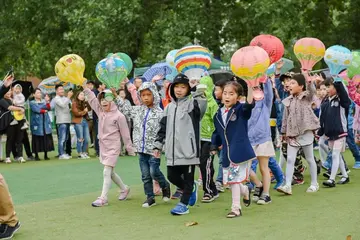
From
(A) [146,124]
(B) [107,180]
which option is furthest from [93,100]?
(B) [107,180]

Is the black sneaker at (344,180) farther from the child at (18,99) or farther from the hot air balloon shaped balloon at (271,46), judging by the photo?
the child at (18,99)

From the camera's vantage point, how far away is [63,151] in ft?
60.0

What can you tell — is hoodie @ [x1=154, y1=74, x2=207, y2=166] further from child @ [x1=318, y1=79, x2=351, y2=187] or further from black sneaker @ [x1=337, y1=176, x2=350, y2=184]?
black sneaker @ [x1=337, y1=176, x2=350, y2=184]

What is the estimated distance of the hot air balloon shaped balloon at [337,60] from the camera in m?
10.9

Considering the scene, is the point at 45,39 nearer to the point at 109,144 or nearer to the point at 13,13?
the point at 13,13

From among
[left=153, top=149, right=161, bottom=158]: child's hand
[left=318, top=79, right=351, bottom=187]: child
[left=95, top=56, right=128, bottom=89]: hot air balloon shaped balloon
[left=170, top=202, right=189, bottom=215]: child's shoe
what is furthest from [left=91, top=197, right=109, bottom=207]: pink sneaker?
[left=318, top=79, right=351, bottom=187]: child

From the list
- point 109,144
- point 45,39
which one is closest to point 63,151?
point 109,144

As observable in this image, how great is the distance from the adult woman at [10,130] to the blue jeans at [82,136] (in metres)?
1.49

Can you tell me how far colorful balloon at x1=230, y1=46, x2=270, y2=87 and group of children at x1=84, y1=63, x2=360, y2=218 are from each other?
0.16m

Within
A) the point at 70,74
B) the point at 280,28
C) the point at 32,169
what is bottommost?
the point at 32,169

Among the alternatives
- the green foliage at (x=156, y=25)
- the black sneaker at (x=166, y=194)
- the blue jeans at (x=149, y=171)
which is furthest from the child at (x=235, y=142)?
the green foliage at (x=156, y=25)

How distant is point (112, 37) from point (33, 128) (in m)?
9.87

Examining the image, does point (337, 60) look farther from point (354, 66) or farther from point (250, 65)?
point (250, 65)

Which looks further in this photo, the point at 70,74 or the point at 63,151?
the point at 63,151
